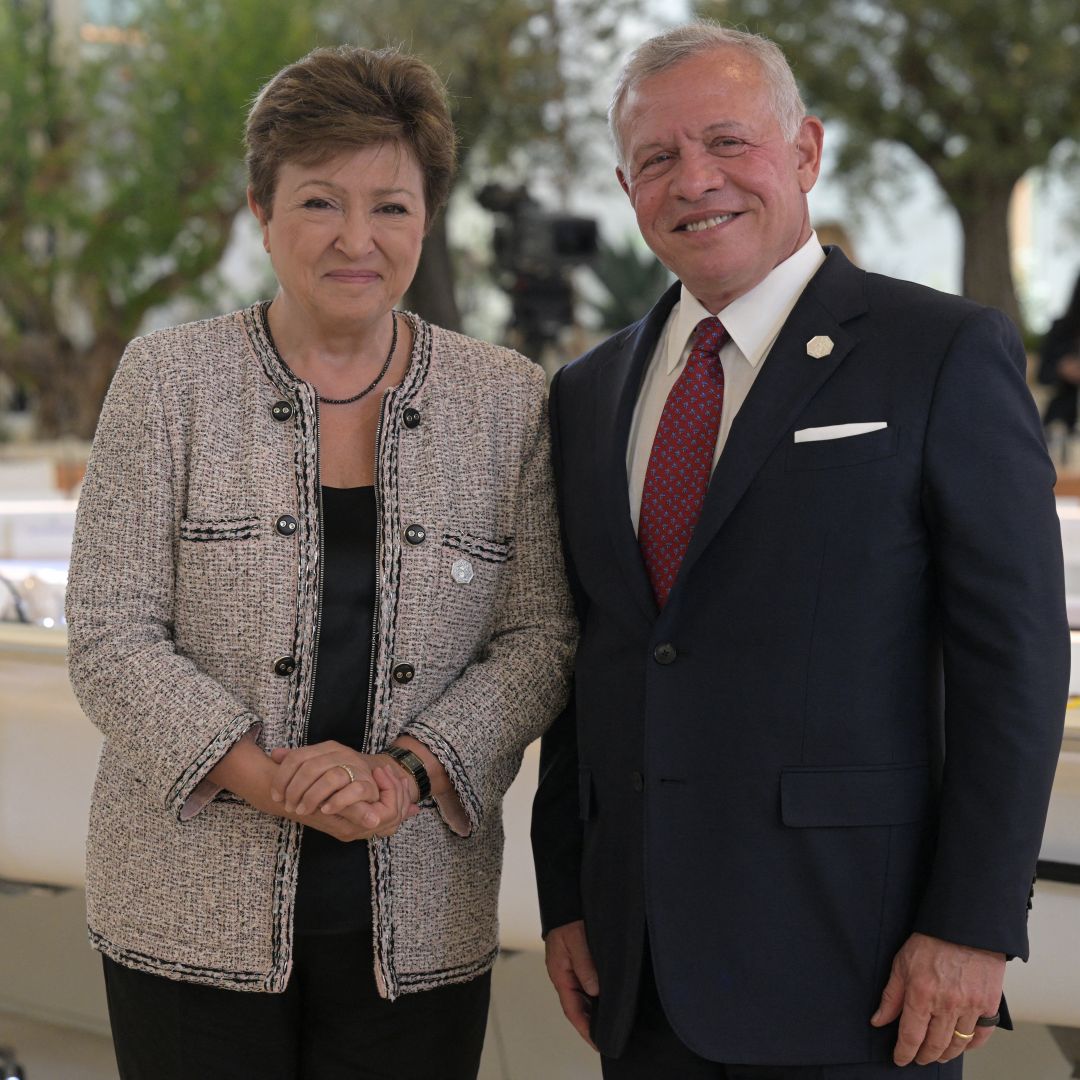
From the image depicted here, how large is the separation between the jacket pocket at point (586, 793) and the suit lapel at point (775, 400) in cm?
25

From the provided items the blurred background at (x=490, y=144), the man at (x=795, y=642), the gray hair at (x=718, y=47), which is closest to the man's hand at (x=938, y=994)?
the man at (x=795, y=642)

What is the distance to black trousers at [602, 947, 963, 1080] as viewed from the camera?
1332mm

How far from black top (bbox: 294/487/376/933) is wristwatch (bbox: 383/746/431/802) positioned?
2.0 inches

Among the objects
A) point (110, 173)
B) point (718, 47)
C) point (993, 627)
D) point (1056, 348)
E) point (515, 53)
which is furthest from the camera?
point (515, 53)

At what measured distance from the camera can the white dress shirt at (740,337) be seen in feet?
4.70

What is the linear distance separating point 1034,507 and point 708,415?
0.32 meters

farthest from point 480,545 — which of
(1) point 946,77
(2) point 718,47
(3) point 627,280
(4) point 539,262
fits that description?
→ (3) point 627,280

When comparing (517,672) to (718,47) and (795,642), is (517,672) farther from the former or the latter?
(718,47)

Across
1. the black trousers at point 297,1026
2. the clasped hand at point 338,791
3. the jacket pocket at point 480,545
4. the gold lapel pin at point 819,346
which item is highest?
the gold lapel pin at point 819,346

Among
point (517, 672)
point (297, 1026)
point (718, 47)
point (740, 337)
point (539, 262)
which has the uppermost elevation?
point (539, 262)

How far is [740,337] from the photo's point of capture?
144 centimetres

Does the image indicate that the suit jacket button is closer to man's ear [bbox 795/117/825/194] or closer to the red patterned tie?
the red patterned tie

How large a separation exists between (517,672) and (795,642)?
0.32m

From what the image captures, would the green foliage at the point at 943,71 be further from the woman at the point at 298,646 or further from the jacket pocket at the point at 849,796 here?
the jacket pocket at the point at 849,796
